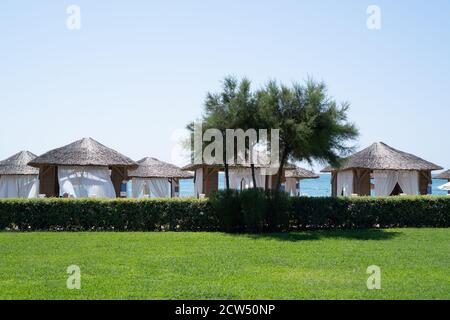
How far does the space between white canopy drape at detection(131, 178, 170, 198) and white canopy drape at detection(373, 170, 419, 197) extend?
48.3 ft

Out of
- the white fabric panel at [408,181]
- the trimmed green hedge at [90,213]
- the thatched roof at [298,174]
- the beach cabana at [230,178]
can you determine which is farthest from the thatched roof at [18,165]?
the white fabric panel at [408,181]

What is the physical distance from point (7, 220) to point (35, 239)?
12.4 ft

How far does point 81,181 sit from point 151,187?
10714mm

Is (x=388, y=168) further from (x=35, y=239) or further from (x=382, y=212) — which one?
(x=35, y=239)

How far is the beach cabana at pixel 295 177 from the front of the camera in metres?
34.2

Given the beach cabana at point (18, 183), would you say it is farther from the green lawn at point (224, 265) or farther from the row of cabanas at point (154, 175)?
the green lawn at point (224, 265)

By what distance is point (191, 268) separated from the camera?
1002 cm

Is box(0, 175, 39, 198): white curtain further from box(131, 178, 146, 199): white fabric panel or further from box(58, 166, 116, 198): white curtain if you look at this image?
box(58, 166, 116, 198): white curtain

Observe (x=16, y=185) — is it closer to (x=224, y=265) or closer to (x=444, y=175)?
(x=224, y=265)

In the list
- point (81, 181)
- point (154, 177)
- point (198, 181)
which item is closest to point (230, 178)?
point (198, 181)

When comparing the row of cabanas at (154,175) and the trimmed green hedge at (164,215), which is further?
the row of cabanas at (154,175)

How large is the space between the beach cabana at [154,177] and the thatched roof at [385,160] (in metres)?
12.3

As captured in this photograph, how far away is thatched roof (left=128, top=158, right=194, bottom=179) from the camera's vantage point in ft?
114
